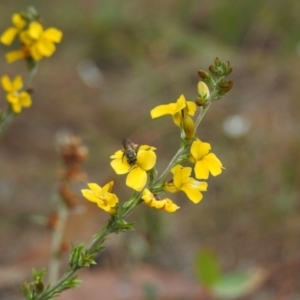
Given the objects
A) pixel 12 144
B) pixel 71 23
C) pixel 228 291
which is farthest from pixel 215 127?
pixel 71 23

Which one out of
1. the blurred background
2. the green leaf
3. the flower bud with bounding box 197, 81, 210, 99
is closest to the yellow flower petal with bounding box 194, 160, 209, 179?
the flower bud with bounding box 197, 81, 210, 99

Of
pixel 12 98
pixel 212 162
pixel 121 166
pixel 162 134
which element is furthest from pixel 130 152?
pixel 162 134

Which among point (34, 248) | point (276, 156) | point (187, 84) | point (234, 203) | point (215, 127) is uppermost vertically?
point (187, 84)

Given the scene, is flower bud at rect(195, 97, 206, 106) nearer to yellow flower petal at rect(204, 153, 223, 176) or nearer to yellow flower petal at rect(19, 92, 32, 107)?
yellow flower petal at rect(204, 153, 223, 176)

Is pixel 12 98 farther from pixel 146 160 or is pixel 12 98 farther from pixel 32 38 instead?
pixel 146 160

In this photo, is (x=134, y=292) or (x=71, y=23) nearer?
(x=134, y=292)

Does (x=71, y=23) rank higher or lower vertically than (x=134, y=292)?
higher

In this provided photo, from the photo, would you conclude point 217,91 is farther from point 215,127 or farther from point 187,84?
point 187,84

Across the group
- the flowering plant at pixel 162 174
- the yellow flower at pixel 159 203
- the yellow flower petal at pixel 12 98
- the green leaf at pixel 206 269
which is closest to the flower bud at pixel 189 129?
the flowering plant at pixel 162 174
